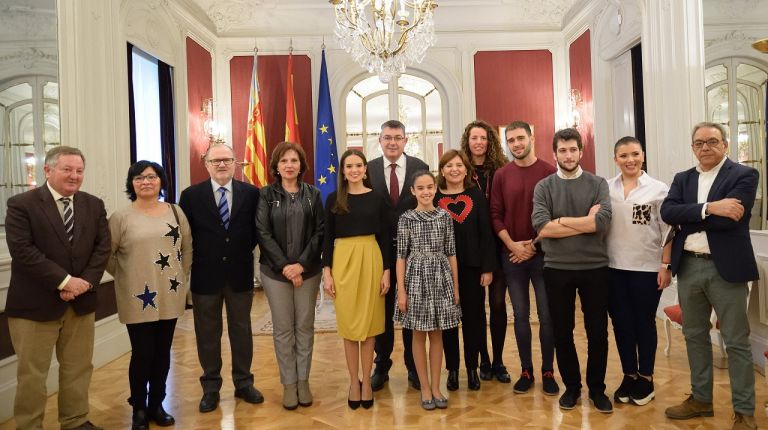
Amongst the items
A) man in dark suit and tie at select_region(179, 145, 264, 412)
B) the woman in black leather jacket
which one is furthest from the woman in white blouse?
man in dark suit and tie at select_region(179, 145, 264, 412)

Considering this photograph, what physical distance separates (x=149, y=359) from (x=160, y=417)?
0.36 m

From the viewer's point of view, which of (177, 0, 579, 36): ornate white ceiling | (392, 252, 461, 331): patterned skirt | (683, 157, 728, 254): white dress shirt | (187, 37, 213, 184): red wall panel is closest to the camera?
(683, 157, 728, 254): white dress shirt

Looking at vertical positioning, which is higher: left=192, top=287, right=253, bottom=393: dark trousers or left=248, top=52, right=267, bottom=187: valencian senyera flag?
left=248, top=52, right=267, bottom=187: valencian senyera flag

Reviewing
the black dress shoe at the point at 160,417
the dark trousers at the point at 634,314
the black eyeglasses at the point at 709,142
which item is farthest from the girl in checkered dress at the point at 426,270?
the black dress shoe at the point at 160,417

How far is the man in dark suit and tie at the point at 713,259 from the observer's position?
2471 mm

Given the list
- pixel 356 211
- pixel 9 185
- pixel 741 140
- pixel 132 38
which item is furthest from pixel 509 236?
pixel 132 38

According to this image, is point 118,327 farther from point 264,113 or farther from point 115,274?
point 264,113

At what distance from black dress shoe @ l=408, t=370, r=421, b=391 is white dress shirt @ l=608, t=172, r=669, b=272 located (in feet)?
4.50

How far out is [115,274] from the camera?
109 inches

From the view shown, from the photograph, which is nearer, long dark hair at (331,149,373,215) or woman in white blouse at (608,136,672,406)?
woman in white blouse at (608,136,672,406)

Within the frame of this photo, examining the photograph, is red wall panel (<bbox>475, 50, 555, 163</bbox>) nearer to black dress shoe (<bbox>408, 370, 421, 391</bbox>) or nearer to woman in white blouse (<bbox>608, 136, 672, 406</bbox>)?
woman in white blouse (<bbox>608, 136, 672, 406</bbox>)

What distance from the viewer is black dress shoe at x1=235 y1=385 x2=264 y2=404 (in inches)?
123

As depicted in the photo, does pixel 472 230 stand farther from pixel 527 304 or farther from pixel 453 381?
pixel 453 381

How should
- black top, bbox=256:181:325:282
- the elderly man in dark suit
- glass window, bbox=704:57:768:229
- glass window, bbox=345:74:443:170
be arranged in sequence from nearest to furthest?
the elderly man in dark suit, black top, bbox=256:181:325:282, glass window, bbox=704:57:768:229, glass window, bbox=345:74:443:170
